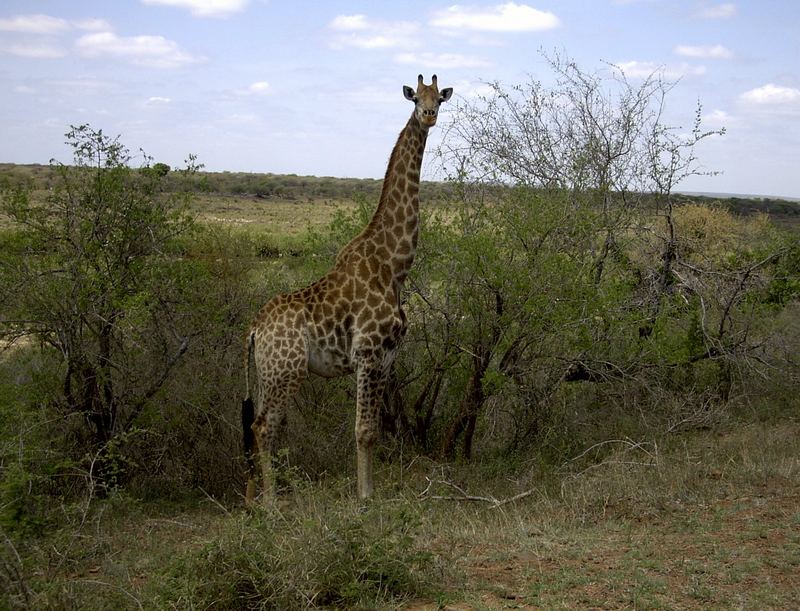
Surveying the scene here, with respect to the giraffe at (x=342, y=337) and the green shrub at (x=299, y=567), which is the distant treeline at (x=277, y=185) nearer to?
the giraffe at (x=342, y=337)

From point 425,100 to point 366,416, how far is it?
9.40ft

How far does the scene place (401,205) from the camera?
8500 mm

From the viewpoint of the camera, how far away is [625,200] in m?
12.3

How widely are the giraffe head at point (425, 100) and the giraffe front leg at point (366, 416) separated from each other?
2.25m

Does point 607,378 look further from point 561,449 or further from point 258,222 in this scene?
point 258,222

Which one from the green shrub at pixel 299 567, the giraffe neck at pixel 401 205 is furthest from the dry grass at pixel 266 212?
the green shrub at pixel 299 567

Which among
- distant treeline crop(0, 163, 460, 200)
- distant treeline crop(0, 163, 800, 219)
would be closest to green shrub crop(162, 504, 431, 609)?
distant treeline crop(0, 163, 800, 219)

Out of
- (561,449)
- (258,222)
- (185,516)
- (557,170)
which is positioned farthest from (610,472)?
(258,222)

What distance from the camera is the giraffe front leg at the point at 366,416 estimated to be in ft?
26.0

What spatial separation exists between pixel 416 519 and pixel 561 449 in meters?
4.37

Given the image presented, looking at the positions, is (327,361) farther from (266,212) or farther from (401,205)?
(266,212)

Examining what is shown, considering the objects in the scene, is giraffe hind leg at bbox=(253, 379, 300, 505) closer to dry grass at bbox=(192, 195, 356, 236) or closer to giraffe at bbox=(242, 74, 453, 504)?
giraffe at bbox=(242, 74, 453, 504)

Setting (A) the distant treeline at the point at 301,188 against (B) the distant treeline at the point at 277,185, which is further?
(B) the distant treeline at the point at 277,185

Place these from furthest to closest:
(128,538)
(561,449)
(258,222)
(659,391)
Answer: (258,222), (659,391), (561,449), (128,538)
